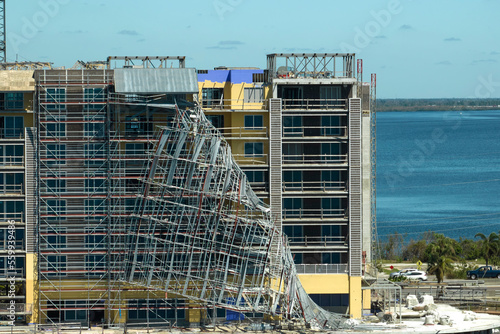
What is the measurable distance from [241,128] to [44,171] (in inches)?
740

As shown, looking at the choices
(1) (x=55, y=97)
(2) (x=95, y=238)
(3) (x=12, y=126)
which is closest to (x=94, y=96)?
(1) (x=55, y=97)

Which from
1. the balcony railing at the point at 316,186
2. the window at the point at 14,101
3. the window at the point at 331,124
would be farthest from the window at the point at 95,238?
the window at the point at 331,124

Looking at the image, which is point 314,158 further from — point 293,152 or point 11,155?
point 11,155

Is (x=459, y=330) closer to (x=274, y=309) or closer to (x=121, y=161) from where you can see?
(x=274, y=309)

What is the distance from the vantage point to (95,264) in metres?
A: 94.0

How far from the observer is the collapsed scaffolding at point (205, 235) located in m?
91.8

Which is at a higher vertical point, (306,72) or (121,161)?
(306,72)

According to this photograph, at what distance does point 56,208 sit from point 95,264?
20.6 ft

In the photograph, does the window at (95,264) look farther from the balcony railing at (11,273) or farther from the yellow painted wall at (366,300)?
the yellow painted wall at (366,300)

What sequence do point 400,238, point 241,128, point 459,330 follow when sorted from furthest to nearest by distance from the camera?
point 400,238
point 241,128
point 459,330

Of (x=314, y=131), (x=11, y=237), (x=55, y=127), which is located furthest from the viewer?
(x=314, y=131)

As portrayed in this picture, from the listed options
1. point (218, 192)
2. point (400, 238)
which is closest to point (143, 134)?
point (218, 192)

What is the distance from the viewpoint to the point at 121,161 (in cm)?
9312

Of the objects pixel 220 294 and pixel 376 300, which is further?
pixel 376 300
